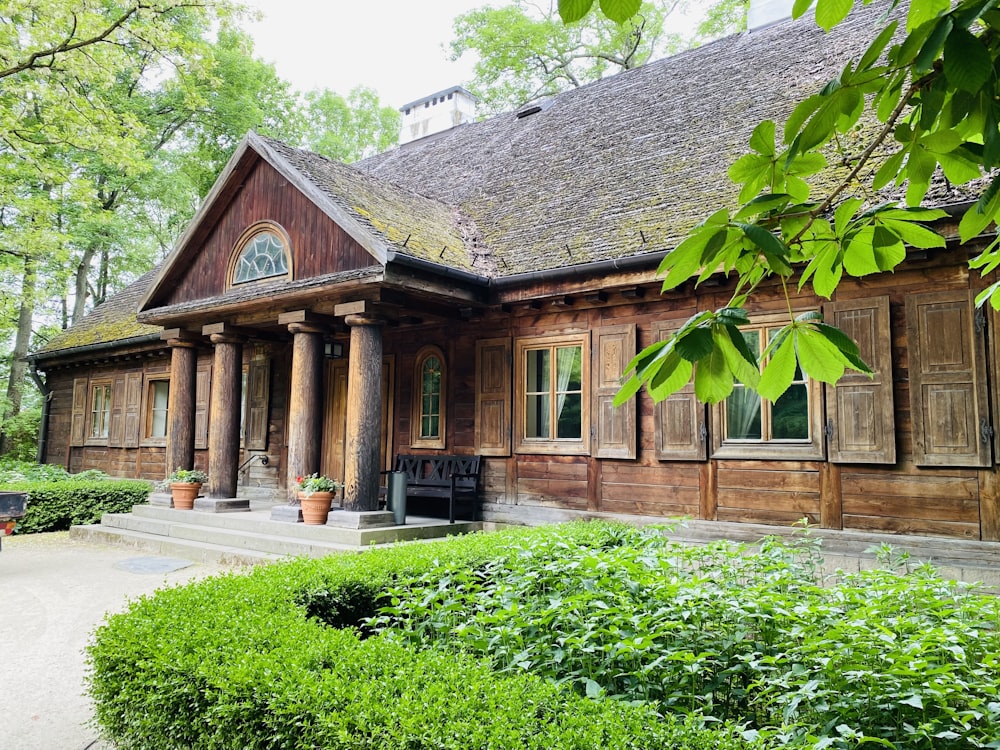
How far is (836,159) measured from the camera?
821cm

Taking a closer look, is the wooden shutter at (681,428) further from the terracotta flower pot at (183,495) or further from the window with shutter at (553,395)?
the terracotta flower pot at (183,495)

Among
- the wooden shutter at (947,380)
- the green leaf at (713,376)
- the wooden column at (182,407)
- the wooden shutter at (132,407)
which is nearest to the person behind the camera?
the green leaf at (713,376)

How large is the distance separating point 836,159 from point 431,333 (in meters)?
5.97

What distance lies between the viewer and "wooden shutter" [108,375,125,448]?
16094mm

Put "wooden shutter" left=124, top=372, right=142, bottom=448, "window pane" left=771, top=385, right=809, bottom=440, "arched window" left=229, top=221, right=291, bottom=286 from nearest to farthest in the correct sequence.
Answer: "window pane" left=771, top=385, right=809, bottom=440
"arched window" left=229, top=221, right=291, bottom=286
"wooden shutter" left=124, top=372, right=142, bottom=448

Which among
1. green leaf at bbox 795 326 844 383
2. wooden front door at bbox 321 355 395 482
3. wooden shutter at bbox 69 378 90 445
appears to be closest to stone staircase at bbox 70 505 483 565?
wooden front door at bbox 321 355 395 482

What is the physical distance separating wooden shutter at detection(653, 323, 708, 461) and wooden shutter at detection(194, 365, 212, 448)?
996 centimetres

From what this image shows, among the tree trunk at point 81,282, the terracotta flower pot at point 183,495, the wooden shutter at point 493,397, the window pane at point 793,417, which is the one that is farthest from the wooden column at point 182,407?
the tree trunk at point 81,282

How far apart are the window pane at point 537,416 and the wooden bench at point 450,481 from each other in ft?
2.90

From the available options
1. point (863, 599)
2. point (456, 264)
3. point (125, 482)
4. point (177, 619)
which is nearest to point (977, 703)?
point (863, 599)

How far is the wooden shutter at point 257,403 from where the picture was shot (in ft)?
43.7

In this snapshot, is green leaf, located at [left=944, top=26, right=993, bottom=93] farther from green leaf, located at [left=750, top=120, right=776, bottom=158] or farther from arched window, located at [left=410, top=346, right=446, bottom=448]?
arched window, located at [left=410, top=346, right=446, bottom=448]

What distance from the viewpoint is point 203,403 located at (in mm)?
14891

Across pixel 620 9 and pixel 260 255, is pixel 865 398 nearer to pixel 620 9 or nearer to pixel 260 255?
pixel 620 9
